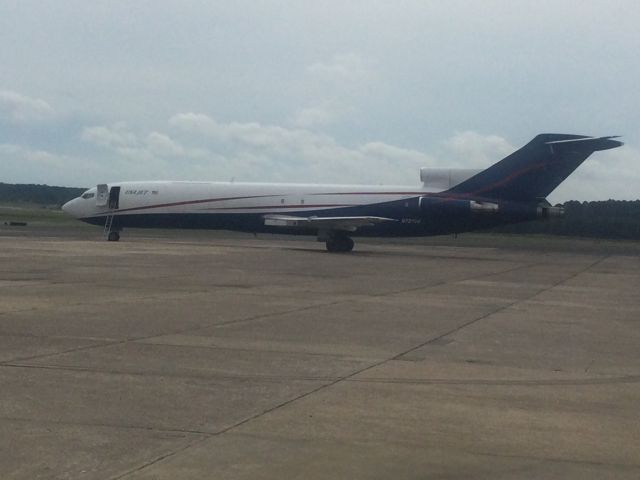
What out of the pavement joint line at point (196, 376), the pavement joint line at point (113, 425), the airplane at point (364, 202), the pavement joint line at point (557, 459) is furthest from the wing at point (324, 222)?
Result: the pavement joint line at point (557, 459)

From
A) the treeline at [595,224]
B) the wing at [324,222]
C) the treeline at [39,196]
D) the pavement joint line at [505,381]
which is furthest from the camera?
the treeline at [39,196]

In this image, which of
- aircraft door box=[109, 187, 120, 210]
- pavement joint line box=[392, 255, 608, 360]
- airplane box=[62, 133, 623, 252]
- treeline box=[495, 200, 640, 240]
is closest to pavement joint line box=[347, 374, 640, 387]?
pavement joint line box=[392, 255, 608, 360]

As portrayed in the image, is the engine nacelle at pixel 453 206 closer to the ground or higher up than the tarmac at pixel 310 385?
higher up

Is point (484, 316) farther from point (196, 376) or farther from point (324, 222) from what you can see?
point (324, 222)

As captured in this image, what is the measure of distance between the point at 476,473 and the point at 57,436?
3041 mm

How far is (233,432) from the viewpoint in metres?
7.20

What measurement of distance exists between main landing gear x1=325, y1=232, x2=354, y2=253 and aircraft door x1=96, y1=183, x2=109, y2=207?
38.8ft

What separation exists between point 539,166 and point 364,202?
8.00 metres

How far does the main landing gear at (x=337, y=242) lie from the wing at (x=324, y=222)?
Result: 1.57 feet

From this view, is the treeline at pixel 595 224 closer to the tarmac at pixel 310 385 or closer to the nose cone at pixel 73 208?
the nose cone at pixel 73 208

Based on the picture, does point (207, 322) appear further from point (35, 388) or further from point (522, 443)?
point (522, 443)

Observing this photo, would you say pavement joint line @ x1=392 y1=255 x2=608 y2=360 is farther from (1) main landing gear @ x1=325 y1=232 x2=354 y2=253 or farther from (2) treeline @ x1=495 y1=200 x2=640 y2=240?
(2) treeline @ x1=495 y1=200 x2=640 y2=240

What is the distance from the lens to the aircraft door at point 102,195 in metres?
47.4

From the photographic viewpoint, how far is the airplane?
4075 centimetres
